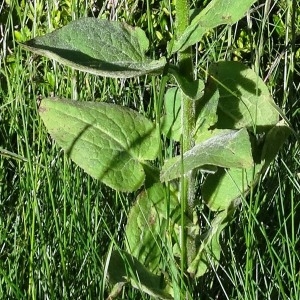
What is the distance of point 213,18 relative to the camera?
858 millimetres

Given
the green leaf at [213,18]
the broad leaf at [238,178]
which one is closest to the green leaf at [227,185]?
the broad leaf at [238,178]

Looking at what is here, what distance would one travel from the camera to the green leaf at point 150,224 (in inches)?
41.3

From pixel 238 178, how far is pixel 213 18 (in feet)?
0.92

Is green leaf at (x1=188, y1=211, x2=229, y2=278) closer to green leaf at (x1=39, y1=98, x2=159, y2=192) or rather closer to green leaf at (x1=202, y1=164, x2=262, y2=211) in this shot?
green leaf at (x1=202, y1=164, x2=262, y2=211)

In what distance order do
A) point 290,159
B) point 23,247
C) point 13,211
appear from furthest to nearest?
1. point 290,159
2. point 13,211
3. point 23,247

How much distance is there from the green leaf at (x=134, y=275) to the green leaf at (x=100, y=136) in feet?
0.39

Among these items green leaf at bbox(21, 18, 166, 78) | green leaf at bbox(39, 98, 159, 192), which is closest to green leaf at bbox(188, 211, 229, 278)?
green leaf at bbox(39, 98, 159, 192)

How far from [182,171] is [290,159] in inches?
26.0

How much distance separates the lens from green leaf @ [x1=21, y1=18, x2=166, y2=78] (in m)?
0.89

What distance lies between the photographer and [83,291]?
1.18 meters

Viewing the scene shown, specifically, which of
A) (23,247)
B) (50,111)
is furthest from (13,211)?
(50,111)

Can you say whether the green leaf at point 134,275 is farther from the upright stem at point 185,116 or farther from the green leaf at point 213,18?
the green leaf at point 213,18

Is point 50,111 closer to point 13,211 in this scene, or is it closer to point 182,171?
point 182,171

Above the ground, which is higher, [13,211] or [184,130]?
[184,130]
